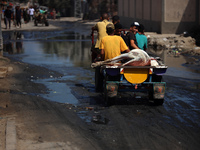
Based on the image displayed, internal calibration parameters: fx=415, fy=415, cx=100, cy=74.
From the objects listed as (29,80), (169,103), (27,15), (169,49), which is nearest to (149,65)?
(169,103)

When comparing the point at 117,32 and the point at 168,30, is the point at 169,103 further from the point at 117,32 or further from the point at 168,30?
the point at 168,30

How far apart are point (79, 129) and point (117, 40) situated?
2986mm

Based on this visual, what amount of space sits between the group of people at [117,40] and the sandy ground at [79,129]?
4.39 feet

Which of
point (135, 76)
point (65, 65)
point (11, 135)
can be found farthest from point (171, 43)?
point (11, 135)

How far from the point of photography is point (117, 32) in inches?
410

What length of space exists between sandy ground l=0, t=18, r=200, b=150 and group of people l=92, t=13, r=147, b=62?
1.34m

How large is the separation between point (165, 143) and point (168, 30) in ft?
81.0

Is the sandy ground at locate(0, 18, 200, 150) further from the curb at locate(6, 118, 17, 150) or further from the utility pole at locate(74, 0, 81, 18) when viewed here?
the utility pole at locate(74, 0, 81, 18)

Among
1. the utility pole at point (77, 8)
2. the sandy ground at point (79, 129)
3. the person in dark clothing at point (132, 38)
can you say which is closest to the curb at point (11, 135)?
the sandy ground at point (79, 129)

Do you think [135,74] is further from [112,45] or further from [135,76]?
[112,45]

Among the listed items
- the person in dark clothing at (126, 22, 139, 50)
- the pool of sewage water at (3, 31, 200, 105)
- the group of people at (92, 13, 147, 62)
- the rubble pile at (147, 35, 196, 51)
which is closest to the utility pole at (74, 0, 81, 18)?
the rubble pile at (147, 35, 196, 51)

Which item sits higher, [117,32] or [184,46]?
[117,32]

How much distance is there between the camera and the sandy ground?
6.30 meters

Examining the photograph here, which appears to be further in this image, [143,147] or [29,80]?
[29,80]
